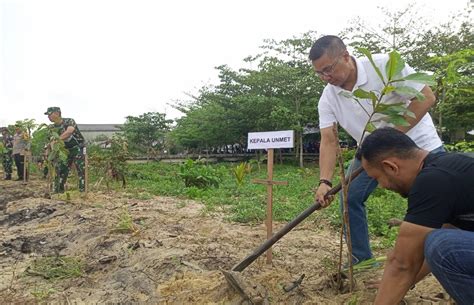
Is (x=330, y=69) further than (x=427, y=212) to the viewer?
Yes

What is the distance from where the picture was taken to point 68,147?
8.24 m

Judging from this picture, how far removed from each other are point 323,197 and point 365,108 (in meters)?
0.63

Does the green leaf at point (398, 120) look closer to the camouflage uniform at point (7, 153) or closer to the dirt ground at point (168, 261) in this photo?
the dirt ground at point (168, 261)

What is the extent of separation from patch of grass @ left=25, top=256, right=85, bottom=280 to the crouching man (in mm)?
2757

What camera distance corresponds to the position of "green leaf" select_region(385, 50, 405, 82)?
202 cm

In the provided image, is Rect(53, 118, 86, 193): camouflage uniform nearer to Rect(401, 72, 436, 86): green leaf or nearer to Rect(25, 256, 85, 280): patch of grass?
Rect(25, 256, 85, 280): patch of grass

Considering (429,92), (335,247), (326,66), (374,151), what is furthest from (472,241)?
(335,247)

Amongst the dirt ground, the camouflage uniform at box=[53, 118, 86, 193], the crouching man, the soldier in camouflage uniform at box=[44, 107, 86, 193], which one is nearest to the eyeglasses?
the crouching man

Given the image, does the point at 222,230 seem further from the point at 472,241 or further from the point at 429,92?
the point at 472,241

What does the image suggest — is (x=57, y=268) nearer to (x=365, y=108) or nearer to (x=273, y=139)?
(x=273, y=139)

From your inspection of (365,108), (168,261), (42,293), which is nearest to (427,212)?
(365,108)

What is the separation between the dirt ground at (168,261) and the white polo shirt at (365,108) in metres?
0.92

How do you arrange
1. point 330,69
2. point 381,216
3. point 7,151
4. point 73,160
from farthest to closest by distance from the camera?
point 7,151 → point 73,160 → point 381,216 → point 330,69

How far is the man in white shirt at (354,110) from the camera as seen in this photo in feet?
8.07
